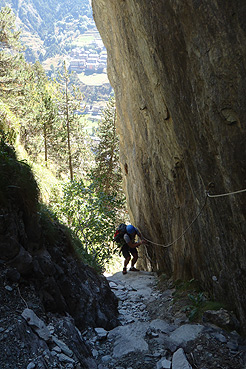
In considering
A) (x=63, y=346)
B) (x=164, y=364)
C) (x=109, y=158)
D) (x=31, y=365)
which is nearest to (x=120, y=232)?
(x=164, y=364)

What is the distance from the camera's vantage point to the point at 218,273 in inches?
261

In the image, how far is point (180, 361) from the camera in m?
5.12

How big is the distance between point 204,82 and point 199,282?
181 inches

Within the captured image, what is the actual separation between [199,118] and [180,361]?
13.6ft

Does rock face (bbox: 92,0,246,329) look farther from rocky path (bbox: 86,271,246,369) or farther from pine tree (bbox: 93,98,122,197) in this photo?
pine tree (bbox: 93,98,122,197)

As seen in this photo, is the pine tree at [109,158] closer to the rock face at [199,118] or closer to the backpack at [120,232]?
the backpack at [120,232]

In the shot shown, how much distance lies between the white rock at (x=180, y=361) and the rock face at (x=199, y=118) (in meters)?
1.32

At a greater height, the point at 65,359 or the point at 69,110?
the point at 69,110

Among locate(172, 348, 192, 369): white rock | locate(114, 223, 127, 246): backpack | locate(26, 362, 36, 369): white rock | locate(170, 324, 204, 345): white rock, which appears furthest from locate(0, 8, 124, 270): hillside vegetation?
locate(26, 362, 36, 369): white rock

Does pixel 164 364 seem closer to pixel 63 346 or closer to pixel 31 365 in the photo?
pixel 63 346

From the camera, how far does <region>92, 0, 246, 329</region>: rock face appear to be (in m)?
5.16

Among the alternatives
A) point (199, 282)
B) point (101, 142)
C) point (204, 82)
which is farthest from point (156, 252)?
point (101, 142)

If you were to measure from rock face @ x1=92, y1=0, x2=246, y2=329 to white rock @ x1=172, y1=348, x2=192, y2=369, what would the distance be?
1317mm

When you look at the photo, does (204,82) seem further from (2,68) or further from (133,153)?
(2,68)
